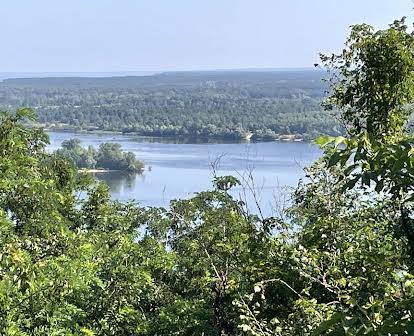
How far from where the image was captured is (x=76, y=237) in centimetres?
502

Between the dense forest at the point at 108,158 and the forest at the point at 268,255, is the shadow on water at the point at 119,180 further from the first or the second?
the forest at the point at 268,255

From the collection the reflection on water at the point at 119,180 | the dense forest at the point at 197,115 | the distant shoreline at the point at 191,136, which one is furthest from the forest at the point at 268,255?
the dense forest at the point at 197,115

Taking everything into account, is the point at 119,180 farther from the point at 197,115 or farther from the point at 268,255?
the point at 197,115

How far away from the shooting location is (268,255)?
12.5 ft

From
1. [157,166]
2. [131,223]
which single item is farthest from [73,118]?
[131,223]

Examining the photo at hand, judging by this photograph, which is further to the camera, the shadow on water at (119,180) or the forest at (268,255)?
the shadow on water at (119,180)

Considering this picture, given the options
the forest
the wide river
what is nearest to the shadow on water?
the wide river

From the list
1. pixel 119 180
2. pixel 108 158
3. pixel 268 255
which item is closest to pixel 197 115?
pixel 108 158

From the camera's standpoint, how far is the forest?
7.91 ft

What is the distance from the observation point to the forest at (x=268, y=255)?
2.41 m

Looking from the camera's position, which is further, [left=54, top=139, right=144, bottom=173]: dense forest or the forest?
[left=54, top=139, right=144, bottom=173]: dense forest

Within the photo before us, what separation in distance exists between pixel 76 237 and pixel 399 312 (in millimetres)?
3638

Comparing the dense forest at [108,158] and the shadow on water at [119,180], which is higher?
the dense forest at [108,158]

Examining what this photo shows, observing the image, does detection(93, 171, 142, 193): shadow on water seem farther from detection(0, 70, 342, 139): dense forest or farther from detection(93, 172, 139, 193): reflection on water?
detection(0, 70, 342, 139): dense forest
